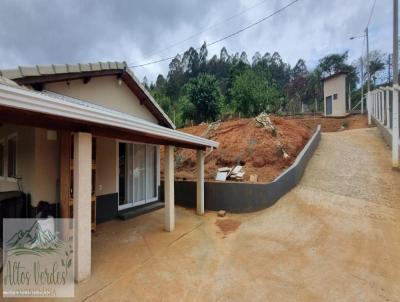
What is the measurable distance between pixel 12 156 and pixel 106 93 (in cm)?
290

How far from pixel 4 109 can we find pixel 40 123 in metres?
0.65

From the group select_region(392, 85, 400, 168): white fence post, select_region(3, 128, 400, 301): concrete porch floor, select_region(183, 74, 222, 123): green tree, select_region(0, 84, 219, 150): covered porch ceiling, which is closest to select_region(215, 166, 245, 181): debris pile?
select_region(3, 128, 400, 301): concrete porch floor

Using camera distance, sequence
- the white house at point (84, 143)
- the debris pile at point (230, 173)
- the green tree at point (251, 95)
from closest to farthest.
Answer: the white house at point (84, 143), the debris pile at point (230, 173), the green tree at point (251, 95)

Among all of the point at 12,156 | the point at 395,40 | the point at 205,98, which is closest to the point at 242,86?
the point at 205,98

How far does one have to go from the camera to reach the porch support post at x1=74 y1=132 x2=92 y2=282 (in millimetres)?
3766

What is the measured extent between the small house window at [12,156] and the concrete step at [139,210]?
9.42 feet

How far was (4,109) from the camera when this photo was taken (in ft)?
8.71

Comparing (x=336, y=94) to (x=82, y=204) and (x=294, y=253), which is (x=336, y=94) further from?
(x=82, y=204)

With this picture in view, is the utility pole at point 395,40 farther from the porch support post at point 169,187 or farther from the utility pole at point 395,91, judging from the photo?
the porch support post at point 169,187

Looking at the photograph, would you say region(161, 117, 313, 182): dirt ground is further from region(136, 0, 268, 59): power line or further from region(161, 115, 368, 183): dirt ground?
region(136, 0, 268, 59): power line

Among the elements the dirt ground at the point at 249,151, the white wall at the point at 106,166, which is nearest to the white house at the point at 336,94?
the dirt ground at the point at 249,151

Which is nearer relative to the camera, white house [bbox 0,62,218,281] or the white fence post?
white house [bbox 0,62,218,281]

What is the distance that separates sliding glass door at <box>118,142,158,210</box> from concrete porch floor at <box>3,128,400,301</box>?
799mm

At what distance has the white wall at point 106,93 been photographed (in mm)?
6116
